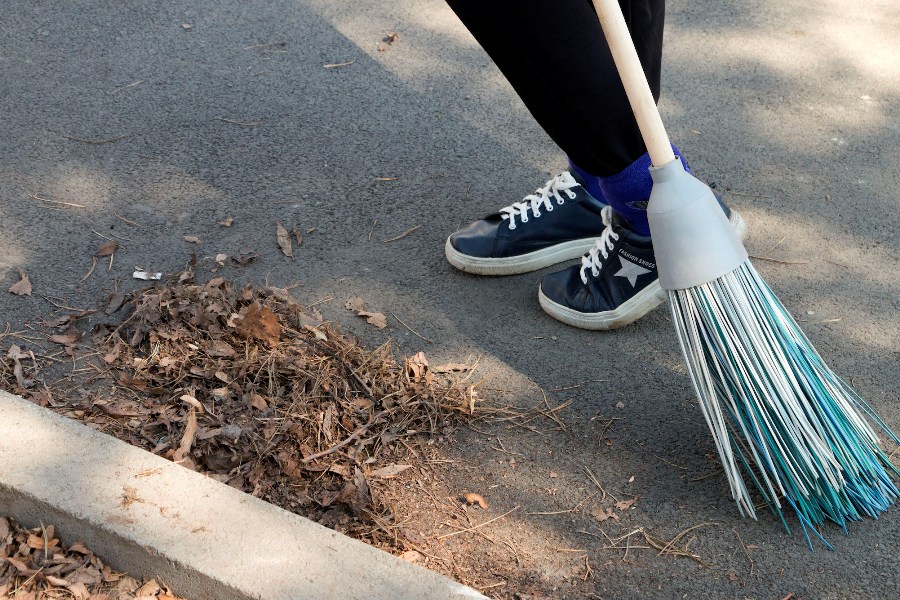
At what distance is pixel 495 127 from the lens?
3.29 meters

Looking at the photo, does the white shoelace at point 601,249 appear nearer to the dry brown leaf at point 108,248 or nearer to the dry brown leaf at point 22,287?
the dry brown leaf at point 108,248

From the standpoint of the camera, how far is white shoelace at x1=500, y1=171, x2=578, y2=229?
8.65 ft

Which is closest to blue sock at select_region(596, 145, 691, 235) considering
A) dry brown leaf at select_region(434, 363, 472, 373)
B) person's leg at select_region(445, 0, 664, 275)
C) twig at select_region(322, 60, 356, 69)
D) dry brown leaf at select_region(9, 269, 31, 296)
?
person's leg at select_region(445, 0, 664, 275)

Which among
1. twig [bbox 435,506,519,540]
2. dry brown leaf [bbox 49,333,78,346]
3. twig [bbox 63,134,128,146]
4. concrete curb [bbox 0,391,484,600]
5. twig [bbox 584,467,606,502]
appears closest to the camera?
concrete curb [bbox 0,391,484,600]

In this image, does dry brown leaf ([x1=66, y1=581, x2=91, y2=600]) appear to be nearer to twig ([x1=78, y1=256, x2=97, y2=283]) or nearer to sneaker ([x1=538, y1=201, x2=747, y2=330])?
twig ([x1=78, y1=256, x2=97, y2=283])

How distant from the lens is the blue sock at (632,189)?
2.07 meters

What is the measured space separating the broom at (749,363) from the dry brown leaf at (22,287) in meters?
1.71

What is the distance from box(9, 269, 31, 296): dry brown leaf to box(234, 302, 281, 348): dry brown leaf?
689mm

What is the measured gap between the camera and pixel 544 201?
8.68 ft

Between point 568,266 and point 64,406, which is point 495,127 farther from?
point 64,406

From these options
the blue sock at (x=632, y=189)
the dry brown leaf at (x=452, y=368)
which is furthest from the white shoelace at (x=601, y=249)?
the dry brown leaf at (x=452, y=368)

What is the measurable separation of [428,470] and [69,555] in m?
0.76

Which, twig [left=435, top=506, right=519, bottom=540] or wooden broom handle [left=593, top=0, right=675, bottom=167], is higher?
wooden broom handle [left=593, top=0, right=675, bottom=167]

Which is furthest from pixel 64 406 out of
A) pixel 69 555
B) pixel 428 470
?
pixel 428 470
